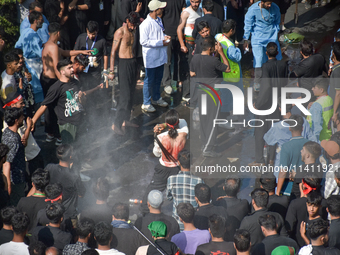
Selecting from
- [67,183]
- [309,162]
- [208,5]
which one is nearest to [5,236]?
[67,183]

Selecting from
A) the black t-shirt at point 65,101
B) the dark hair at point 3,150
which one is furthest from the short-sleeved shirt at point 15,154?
the black t-shirt at point 65,101

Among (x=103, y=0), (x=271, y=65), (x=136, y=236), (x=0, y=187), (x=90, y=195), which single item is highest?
(x=103, y=0)

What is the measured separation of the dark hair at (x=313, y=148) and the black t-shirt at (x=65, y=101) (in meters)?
3.70

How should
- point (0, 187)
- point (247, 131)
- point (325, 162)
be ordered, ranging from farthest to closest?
point (247, 131), point (325, 162), point (0, 187)

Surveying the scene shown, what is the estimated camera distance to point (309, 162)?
608cm

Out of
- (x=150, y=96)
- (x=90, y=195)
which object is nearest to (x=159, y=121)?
(x=150, y=96)

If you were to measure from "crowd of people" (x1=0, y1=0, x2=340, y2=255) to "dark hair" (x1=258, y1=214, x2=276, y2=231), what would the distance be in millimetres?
11

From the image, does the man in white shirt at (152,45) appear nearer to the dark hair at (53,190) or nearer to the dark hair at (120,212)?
the dark hair at (53,190)

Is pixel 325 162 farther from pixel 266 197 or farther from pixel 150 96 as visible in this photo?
pixel 150 96

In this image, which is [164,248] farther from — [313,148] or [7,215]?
[313,148]

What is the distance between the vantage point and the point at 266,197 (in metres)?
5.36

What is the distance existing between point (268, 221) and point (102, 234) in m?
1.88

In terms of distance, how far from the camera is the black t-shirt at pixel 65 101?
7.14m

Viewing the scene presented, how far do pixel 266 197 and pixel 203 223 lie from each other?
33.3 inches
